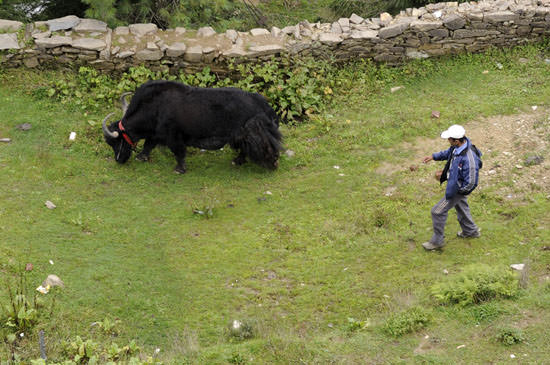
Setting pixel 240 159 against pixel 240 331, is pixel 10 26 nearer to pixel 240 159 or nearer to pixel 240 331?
pixel 240 159

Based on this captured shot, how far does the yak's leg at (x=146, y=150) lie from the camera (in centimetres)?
1048

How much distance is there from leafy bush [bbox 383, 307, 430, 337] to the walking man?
1655 mm

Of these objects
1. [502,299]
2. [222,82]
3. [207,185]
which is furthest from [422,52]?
[502,299]

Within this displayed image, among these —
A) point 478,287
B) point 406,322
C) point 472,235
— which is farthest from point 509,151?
point 406,322

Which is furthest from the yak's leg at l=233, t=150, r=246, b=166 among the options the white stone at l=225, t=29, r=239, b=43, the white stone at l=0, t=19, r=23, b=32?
the white stone at l=0, t=19, r=23, b=32

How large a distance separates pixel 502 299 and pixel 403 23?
710 cm

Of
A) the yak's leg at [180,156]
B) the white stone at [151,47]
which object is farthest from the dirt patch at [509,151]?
the white stone at [151,47]

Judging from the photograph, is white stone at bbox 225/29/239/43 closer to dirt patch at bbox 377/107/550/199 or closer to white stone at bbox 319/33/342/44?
white stone at bbox 319/33/342/44

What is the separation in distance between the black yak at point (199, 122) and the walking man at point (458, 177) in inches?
119

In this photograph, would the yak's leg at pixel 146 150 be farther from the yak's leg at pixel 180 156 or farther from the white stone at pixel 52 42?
the white stone at pixel 52 42

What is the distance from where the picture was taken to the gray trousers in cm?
764

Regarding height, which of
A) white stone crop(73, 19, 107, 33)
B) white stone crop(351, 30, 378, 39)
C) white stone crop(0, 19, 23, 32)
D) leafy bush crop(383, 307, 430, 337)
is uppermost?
white stone crop(351, 30, 378, 39)

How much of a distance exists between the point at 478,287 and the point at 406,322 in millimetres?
867

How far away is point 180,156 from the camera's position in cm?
1016
